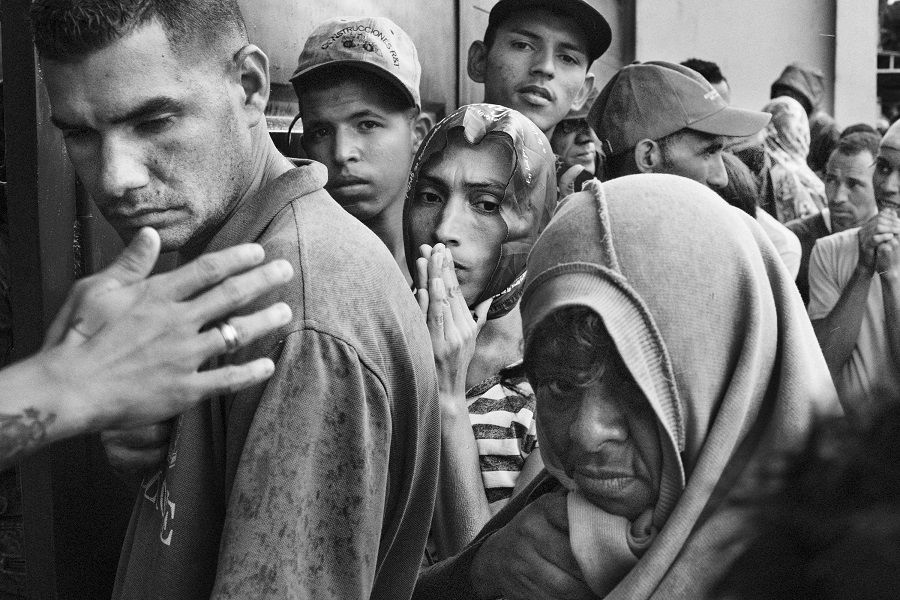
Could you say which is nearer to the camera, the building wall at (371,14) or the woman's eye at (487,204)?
the woman's eye at (487,204)

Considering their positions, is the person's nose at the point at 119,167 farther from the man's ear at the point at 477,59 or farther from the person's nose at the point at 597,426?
the man's ear at the point at 477,59

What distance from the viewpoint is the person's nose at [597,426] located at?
1.41 metres

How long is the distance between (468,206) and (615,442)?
1.34 m

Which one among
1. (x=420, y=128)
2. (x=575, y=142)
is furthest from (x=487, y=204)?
(x=575, y=142)

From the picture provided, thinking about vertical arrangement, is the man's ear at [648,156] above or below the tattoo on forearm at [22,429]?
above

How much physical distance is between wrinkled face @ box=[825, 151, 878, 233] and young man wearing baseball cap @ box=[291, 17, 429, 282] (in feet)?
8.67

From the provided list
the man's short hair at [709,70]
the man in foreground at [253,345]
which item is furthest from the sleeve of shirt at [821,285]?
the man in foreground at [253,345]

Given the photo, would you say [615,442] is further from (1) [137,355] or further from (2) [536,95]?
(2) [536,95]

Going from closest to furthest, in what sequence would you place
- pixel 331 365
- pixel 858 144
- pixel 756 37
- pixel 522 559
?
pixel 331 365 → pixel 522 559 → pixel 858 144 → pixel 756 37

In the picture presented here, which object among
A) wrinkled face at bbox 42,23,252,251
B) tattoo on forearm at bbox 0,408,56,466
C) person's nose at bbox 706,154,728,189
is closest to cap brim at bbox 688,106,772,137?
person's nose at bbox 706,154,728,189

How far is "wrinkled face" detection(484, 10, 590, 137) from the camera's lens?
378cm

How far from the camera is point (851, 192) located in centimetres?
475

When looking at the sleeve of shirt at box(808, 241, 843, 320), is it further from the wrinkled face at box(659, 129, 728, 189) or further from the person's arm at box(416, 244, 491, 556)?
the person's arm at box(416, 244, 491, 556)

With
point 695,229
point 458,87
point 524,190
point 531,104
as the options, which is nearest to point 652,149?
point 531,104
